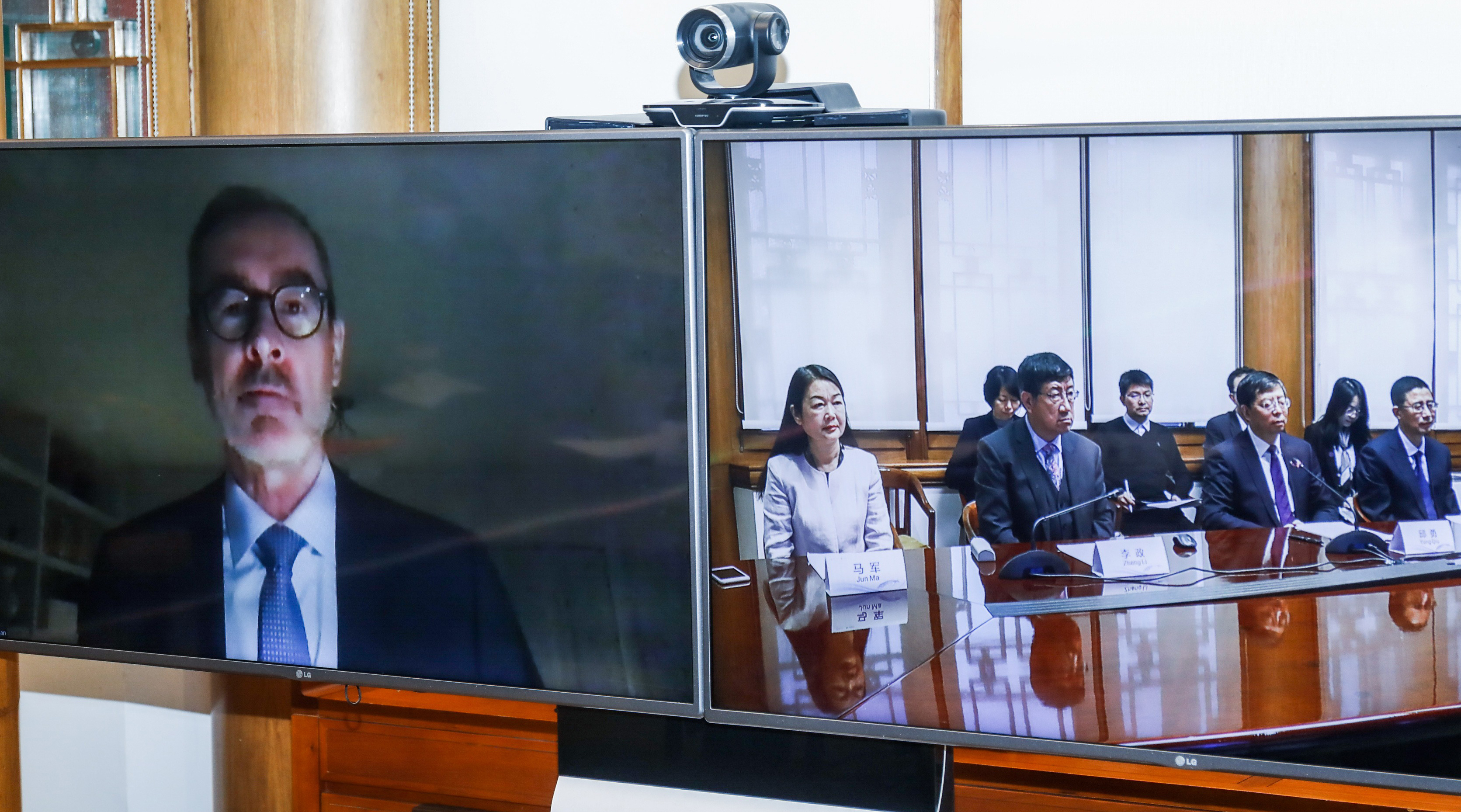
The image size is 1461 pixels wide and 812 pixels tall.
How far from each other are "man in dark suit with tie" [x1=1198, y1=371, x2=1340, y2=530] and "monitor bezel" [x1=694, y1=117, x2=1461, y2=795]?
0.89ft

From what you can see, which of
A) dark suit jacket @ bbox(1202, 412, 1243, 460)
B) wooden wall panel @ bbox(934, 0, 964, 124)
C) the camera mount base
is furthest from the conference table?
wooden wall panel @ bbox(934, 0, 964, 124)

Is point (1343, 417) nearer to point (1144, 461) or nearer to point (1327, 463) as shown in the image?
point (1327, 463)

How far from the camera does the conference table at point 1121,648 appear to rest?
1260 millimetres

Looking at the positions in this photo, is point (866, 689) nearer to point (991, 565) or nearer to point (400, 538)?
point (991, 565)

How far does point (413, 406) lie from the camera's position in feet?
5.02

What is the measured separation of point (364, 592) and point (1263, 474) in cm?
121

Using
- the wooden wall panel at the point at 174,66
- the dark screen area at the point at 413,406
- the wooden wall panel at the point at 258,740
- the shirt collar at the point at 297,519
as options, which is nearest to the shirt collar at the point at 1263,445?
the dark screen area at the point at 413,406

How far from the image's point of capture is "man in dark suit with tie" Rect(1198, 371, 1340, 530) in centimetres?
126

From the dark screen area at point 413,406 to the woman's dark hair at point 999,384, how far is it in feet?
1.30

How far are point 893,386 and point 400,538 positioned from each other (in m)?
0.73

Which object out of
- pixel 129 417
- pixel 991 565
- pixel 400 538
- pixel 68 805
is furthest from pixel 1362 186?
pixel 68 805

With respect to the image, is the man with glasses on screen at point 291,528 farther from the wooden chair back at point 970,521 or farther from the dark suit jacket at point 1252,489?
the dark suit jacket at point 1252,489

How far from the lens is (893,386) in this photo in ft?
4.50

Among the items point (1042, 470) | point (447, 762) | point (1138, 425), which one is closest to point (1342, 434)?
point (1138, 425)
